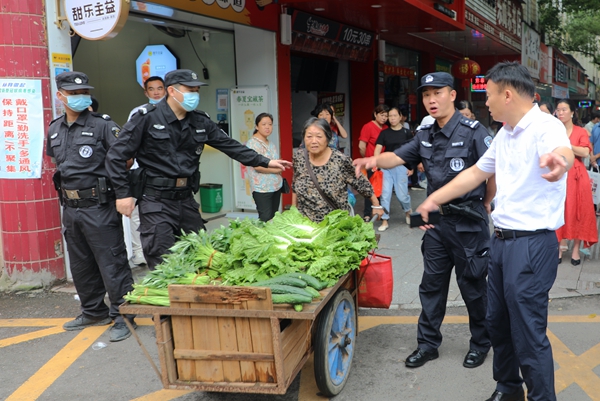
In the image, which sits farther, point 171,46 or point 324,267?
point 171,46

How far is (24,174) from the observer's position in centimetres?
631

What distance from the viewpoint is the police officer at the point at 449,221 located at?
411cm

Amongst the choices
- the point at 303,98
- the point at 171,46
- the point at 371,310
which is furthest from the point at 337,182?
the point at 303,98

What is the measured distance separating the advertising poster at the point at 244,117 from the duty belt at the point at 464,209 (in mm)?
5884

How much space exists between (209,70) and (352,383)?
706 centimetres

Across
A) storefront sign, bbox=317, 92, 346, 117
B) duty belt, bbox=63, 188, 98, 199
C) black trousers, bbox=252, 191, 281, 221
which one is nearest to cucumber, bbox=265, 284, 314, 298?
duty belt, bbox=63, 188, 98, 199

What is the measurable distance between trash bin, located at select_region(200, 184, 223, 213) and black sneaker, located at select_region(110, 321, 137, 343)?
4974mm

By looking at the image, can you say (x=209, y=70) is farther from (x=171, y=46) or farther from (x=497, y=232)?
(x=497, y=232)

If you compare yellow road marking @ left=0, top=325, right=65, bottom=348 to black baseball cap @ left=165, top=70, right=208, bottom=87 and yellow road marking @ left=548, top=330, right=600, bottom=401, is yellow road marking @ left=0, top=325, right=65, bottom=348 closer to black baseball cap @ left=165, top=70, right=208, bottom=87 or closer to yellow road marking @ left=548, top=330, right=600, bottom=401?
black baseball cap @ left=165, top=70, right=208, bottom=87

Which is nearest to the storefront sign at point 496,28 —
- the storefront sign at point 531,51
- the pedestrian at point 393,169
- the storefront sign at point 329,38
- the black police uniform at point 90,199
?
the storefront sign at point 531,51

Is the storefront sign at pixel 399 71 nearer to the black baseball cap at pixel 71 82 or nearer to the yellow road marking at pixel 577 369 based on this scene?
the black baseball cap at pixel 71 82

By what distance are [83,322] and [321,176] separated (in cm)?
244

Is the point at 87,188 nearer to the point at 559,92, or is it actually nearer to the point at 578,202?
the point at 578,202

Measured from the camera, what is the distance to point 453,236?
13.6 feet
